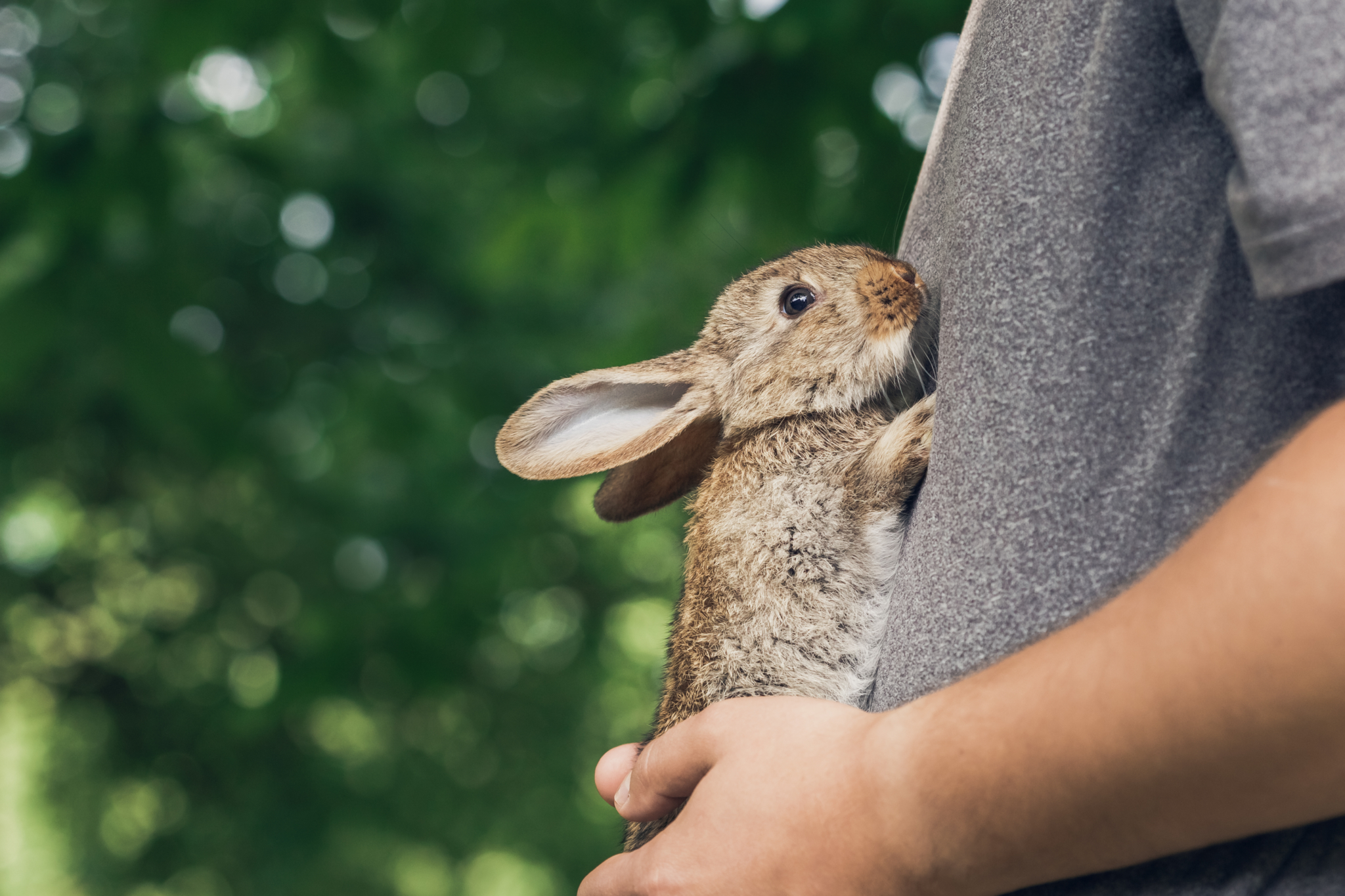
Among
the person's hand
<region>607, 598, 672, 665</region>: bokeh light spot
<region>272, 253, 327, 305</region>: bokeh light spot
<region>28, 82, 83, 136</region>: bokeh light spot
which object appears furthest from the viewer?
<region>607, 598, 672, 665</region>: bokeh light spot

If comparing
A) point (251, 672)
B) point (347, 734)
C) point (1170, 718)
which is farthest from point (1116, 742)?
point (347, 734)

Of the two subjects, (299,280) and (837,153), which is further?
(299,280)

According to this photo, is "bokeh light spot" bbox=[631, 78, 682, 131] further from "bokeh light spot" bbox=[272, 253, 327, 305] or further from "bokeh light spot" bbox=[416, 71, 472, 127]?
"bokeh light spot" bbox=[272, 253, 327, 305]

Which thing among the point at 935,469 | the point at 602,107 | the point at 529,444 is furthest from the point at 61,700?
the point at 935,469

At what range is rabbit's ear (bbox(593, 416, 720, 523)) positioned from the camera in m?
2.13

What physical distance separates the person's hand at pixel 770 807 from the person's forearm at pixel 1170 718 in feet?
0.17

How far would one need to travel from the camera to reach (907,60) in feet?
9.98

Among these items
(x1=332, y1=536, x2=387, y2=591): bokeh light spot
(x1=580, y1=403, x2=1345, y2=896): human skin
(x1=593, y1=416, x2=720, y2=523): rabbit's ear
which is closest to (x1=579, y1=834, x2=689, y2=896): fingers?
(x1=580, y1=403, x2=1345, y2=896): human skin

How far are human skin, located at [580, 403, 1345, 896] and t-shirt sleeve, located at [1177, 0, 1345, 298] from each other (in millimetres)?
124

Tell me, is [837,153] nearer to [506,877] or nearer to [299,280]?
[299,280]

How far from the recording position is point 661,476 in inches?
85.4

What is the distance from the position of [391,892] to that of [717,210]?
6.67m

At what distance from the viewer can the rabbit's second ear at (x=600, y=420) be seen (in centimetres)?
196

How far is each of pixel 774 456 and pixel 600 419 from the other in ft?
1.30
